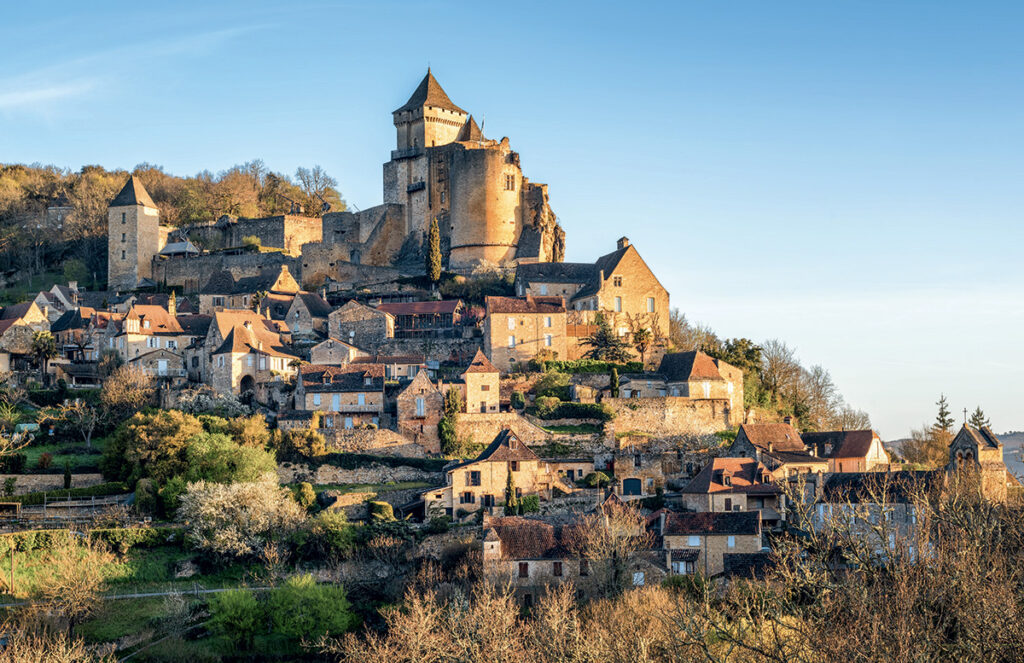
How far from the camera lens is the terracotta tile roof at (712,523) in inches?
1879

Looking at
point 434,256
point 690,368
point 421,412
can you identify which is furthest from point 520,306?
point 434,256

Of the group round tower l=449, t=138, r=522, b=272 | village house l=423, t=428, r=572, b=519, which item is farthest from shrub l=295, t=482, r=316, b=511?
round tower l=449, t=138, r=522, b=272

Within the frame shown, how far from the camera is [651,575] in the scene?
46000 mm

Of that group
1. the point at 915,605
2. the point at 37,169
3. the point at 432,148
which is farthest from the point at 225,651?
the point at 37,169

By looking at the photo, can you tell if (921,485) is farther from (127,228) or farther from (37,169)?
(37,169)

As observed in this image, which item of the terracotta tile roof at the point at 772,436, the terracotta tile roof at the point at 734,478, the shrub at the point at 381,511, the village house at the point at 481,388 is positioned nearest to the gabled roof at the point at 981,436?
the terracotta tile roof at the point at 772,436

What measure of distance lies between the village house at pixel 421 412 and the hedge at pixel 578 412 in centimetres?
554

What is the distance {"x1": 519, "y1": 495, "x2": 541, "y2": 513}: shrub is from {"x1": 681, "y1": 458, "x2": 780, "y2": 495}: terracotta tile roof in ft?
21.9

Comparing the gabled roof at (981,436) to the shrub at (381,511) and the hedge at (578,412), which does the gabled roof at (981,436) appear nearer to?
the hedge at (578,412)

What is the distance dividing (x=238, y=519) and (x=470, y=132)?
4875cm

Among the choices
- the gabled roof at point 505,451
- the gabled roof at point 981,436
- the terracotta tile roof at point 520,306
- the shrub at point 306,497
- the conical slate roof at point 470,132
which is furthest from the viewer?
the conical slate roof at point 470,132

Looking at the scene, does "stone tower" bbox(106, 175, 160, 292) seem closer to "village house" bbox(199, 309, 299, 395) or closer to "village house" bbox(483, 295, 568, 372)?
"village house" bbox(199, 309, 299, 395)

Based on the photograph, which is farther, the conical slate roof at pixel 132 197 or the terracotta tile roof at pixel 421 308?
the conical slate roof at pixel 132 197

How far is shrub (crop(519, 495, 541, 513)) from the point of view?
52.0 metres
